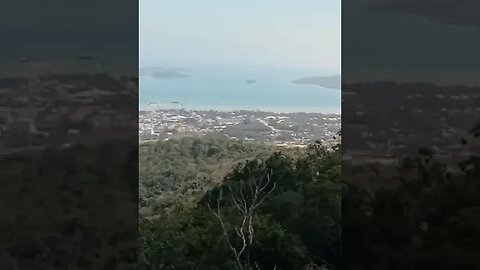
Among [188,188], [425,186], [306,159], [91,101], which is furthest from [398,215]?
[91,101]

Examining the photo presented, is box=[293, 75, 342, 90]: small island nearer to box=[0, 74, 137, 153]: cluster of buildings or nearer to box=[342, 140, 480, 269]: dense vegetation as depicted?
box=[342, 140, 480, 269]: dense vegetation

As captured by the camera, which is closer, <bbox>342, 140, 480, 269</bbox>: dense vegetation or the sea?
<bbox>342, 140, 480, 269</bbox>: dense vegetation

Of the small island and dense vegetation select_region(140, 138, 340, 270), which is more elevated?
the small island

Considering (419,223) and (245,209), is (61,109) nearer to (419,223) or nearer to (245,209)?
(245,209)

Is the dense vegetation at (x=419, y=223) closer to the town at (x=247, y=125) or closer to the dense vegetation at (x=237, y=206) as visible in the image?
the dense vegetation at (x=237, y=206)

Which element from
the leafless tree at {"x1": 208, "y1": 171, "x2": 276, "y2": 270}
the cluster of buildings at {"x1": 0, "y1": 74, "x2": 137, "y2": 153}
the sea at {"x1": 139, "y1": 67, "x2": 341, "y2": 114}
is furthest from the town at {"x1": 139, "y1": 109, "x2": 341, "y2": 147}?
the cluster of buildings at {"x1": 0, "y1": 74, "x2": 137, "y2": 153}

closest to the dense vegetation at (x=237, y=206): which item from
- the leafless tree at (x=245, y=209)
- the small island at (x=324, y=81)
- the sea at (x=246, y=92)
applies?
the leafless tree at (x=245, y=209)

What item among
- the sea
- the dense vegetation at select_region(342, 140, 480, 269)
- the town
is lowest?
the dense vegetation at select_region(342, 140, 480, 269)
